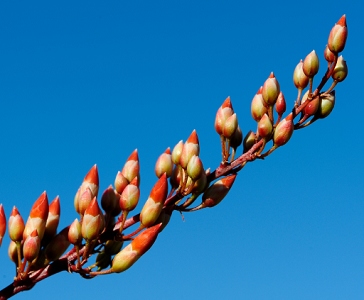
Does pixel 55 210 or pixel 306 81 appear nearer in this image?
pixel 55 210

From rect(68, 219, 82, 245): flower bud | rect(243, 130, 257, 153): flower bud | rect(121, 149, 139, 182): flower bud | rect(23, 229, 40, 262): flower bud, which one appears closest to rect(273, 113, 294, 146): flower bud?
rect(243, 130, 257, 153): flower bud

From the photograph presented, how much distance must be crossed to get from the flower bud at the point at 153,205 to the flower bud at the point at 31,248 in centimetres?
37

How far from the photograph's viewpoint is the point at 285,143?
2.29m

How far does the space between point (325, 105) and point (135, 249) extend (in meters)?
1.02

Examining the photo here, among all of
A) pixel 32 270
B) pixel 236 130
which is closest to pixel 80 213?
pixel 32 270

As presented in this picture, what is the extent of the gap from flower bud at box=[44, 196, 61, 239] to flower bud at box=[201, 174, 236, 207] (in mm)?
555

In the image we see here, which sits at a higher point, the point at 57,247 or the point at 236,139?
the point at 236,139

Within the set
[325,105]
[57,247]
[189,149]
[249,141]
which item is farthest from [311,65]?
[57,247]

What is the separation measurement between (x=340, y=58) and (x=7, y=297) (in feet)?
5.34

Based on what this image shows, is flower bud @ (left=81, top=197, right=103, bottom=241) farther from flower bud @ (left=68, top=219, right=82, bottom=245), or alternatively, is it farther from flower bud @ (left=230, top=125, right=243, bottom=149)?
flower bud @ (left=230, top=125, right=243, bottom=149)

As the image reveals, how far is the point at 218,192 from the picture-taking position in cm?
227

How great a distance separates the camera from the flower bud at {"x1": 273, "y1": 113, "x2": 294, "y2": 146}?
2.27 m

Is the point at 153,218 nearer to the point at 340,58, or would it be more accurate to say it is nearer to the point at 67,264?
the point at 67,264

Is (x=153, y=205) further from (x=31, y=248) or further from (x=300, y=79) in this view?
(x=300, y=79)
